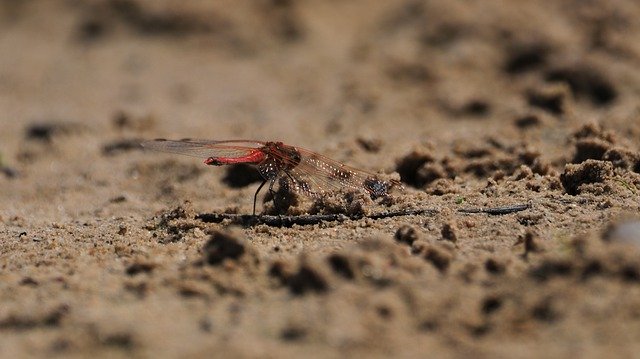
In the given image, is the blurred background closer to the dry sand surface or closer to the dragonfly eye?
the dry sand surface

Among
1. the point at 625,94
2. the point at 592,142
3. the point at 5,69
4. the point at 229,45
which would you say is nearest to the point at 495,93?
the point at 625,94

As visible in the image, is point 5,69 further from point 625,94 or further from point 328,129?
point 625,94

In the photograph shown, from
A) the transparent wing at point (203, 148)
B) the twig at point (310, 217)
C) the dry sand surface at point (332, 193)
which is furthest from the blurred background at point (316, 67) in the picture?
the twig at point (310, 217)

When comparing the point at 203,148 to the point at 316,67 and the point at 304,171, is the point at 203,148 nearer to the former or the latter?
the point at 304,171

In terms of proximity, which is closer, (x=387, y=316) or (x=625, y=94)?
(x=387, y=316)

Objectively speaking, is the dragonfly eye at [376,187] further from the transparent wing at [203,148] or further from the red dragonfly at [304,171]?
the transparent wing at [203,148]

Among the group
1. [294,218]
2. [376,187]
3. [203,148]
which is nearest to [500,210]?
[376,187]

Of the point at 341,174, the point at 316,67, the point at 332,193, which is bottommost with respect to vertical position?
the point at 332,193
